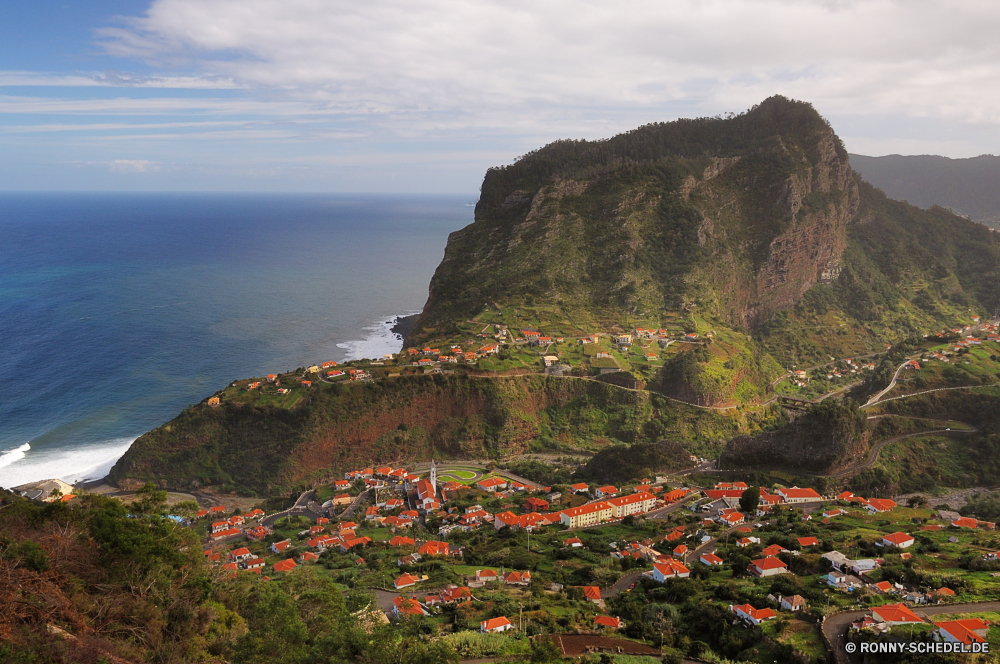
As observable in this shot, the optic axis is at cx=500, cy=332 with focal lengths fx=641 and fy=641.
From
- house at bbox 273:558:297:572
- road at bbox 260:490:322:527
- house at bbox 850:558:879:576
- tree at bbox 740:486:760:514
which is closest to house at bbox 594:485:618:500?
tree at bbox 740:486:760:514

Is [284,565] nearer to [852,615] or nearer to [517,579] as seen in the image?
[517,579]

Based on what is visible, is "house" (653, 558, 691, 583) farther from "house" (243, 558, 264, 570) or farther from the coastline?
the coastline

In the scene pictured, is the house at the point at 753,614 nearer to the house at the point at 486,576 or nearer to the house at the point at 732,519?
the house at the point at 486,576

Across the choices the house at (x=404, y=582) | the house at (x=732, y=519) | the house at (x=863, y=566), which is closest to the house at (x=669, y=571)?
the house at (x=863, y=566)

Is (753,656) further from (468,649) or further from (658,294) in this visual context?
(658,294)

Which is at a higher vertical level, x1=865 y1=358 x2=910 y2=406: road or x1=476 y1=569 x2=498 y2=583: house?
x1=865 y1=358 x2=910 y2=406: road

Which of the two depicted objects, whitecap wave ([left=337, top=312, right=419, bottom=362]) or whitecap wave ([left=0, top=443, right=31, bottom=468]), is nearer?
whitecap wave ([left=0, top=443, right=31, bottom=468])
